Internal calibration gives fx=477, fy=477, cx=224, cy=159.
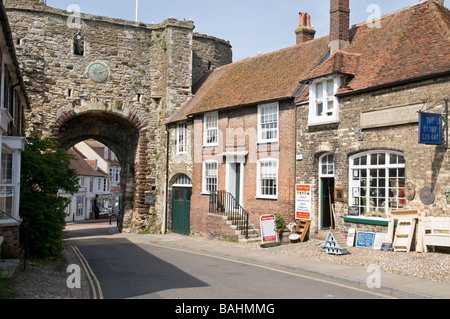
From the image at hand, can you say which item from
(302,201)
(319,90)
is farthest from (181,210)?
(319,90)

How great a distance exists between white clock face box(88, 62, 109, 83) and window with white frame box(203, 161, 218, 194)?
774 centimetres

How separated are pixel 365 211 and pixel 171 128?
13621 mm

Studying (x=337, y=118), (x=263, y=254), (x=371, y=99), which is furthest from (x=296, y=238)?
(x=371, y=99)

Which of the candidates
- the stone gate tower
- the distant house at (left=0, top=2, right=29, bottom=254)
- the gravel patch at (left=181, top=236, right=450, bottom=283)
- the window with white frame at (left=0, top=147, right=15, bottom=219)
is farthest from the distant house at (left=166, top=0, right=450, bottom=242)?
the distant house at (left=0, top=2, right=29, bottom=254)

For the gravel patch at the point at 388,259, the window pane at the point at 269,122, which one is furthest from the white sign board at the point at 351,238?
the window pane at the point at 269,122

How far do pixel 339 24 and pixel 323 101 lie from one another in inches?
146

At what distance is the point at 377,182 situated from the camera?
15961mm

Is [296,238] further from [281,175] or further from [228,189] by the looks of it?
[228,189]

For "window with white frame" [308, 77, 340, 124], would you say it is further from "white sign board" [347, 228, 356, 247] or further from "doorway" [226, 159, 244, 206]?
"doorway" [226, 159, 244, 206]

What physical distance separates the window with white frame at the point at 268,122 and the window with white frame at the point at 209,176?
3599 mm

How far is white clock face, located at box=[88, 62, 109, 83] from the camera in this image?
86.0 feet

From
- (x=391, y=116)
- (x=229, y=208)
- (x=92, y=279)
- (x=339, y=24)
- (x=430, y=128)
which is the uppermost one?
(x=339, y=24)

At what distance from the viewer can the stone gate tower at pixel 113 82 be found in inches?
983

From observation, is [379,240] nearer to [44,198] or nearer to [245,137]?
[245,137]
